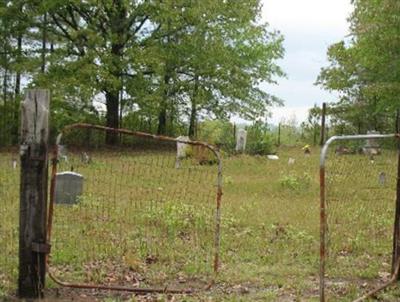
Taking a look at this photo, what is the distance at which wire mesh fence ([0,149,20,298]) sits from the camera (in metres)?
6.84

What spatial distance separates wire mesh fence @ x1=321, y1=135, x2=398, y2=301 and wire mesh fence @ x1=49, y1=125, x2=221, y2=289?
148 centimetres

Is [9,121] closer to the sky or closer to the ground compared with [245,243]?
closer to the sky

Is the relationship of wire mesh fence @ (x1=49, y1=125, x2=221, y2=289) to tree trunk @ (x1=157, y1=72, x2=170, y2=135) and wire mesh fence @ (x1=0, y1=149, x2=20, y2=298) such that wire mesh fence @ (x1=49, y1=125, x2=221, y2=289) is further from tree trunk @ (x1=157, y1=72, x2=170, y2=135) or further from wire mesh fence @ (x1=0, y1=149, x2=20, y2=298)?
tree trunk @ (x1=157, y1=72, x2=170, y2=135)

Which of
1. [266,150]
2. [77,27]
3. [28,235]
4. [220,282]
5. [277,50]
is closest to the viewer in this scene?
[28,235]

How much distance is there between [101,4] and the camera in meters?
26.8

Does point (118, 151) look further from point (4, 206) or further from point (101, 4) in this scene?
point (4, 206)

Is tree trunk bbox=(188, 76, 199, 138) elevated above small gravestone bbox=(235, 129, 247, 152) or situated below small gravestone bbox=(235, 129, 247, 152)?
above

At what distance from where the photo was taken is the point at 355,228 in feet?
32.7

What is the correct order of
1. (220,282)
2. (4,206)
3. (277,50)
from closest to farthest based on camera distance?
1. (220,282)
2. (4,206)
3. (277,50)

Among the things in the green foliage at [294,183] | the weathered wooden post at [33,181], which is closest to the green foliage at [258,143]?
the green foliage at [294,183]

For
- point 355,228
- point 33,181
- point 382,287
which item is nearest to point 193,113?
point 355,228

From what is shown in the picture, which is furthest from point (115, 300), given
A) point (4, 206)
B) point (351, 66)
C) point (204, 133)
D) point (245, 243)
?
point (351, 66)

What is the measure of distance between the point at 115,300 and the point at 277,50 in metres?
28.5

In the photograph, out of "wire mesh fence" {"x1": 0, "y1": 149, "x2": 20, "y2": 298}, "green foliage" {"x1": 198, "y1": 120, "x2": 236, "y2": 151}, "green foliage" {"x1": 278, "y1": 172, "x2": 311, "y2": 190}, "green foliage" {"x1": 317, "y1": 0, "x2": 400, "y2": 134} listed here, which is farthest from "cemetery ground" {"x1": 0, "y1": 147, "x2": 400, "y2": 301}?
"green foliage" {"x1": 198, "y1": 120, "x2": 236, "y2": 151}
